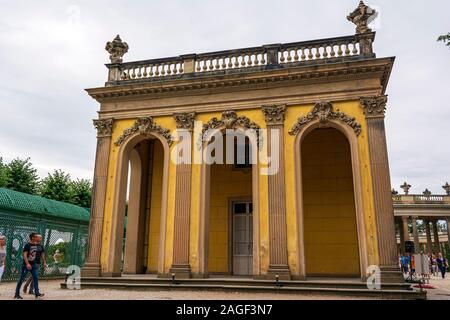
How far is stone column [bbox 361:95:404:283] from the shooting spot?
32.2 ft

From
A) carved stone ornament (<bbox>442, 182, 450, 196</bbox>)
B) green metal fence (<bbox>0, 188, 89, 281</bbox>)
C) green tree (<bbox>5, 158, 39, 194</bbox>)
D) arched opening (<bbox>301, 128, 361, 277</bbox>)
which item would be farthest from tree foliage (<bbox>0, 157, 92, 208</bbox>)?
carved stone ornament (<bbox>442, 182, 450, 196</bbox>)

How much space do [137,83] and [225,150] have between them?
4.24 metres

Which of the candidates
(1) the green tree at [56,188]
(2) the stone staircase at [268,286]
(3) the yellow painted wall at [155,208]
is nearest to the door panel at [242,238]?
(2) the stone staircase at [268,286]

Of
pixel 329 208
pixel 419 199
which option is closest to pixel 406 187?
pixel 419 199

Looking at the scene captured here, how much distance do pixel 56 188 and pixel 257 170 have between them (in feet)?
62.3

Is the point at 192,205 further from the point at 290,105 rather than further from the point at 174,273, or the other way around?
the point at 290,105

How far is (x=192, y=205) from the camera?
38.2 feet

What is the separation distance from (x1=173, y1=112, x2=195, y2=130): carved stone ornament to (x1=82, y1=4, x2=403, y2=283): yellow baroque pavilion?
0.04m

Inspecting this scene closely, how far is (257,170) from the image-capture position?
11453 mm

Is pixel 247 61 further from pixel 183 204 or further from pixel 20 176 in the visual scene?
pixel 20 176

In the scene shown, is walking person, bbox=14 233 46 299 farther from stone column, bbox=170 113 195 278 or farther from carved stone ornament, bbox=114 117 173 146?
carved stone ornament, bbox=114 117 173 146

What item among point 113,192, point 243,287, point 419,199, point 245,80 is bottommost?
point 243,287

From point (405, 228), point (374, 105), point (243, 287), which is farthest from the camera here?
point (405, 228)
